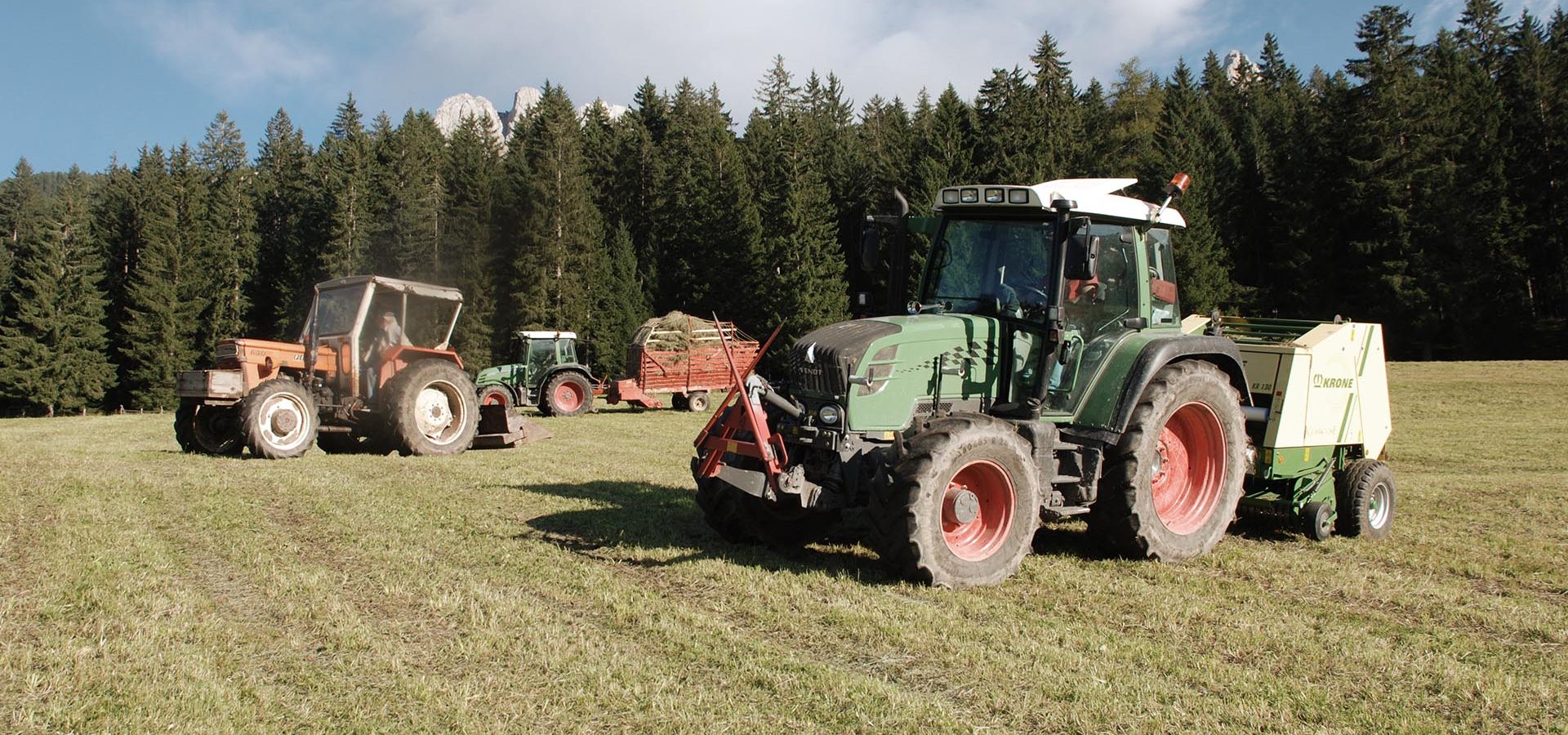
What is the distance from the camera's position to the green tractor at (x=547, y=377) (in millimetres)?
24656

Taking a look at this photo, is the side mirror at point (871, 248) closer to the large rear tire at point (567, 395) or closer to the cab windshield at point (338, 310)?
the cab windshield at point (338, 310)

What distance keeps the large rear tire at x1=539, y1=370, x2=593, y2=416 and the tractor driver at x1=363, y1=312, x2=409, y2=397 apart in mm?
10706

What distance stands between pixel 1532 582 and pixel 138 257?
54889 millimetres

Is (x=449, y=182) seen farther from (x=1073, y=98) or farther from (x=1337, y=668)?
(x=1337, y=668)

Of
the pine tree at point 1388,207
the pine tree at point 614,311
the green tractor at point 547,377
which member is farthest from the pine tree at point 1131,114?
the green tractor at point 547,377

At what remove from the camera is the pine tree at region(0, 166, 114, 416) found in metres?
42.6

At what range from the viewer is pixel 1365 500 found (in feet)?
26.7

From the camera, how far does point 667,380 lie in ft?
87.8

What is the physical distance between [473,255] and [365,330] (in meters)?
35.4

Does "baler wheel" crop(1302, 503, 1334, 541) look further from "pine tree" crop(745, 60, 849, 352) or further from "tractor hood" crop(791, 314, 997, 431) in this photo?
"pine tree" crop(745, 60, 849, 352)

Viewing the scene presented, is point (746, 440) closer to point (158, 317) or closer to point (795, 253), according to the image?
point (795, 253)

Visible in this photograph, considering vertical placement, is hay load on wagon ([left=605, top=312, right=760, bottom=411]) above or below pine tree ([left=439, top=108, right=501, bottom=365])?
below

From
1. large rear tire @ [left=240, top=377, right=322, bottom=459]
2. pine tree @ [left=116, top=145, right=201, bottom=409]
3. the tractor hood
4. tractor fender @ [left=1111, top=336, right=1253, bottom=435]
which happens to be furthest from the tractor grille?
pine tree @ [left=116, top=145, right=201, bottom=409]

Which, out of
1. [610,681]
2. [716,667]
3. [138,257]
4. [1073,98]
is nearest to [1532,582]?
[716,667]
